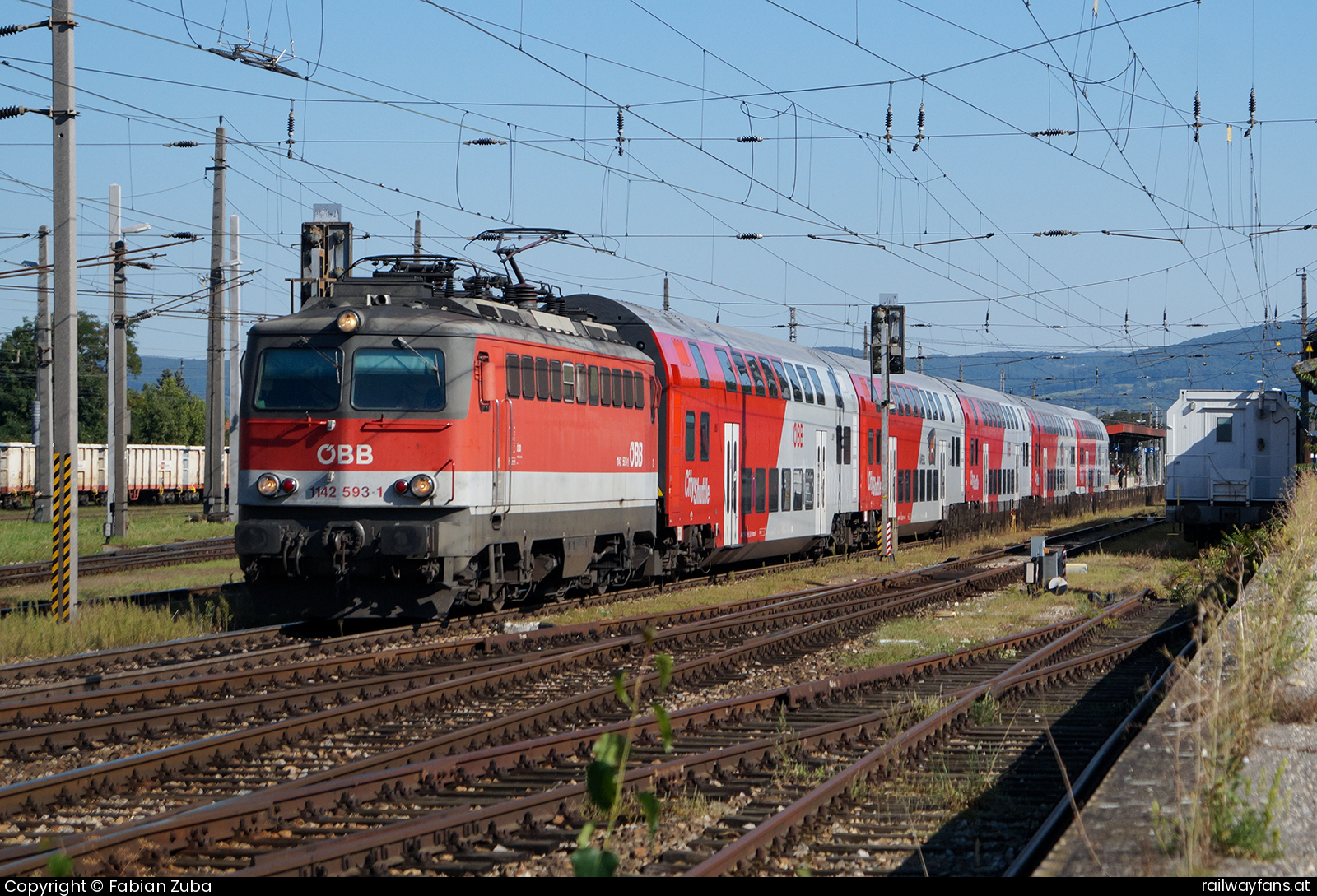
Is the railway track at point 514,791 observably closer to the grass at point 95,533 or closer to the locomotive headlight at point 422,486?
the locomotive headlight at point 422,486

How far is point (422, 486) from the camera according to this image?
13.8m

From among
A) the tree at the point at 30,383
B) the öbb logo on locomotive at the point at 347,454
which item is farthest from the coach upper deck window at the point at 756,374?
the tree at the point at 30,383

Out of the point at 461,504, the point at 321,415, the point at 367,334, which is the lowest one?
the point at 461,504

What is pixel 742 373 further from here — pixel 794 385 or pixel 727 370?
pixel 794 385

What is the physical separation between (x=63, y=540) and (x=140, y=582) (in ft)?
18.9

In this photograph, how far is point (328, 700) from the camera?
10.7m

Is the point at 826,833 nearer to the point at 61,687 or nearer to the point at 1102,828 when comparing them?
the point at 1102,828

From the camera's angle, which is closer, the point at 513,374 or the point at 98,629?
the point at 98,629

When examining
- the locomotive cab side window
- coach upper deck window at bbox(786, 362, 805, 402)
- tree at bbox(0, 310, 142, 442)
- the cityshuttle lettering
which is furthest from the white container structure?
tree at bbox(0, 310, 142, 442)

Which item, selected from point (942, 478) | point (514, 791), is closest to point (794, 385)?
point (942, 478)

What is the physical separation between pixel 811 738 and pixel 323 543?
21.3 ft

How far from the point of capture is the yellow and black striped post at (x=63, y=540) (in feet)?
48.6

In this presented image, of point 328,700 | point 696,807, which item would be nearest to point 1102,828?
point 696,807

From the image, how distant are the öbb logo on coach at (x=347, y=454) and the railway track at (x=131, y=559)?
926 cm
